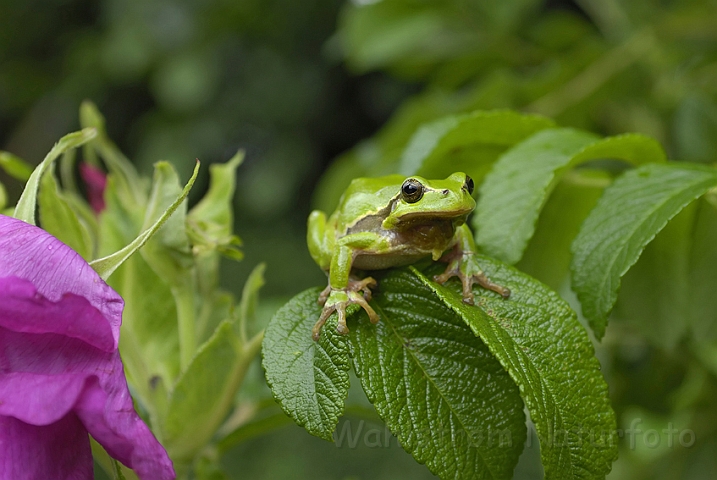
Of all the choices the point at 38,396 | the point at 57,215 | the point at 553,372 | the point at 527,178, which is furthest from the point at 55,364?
the point at 527,178

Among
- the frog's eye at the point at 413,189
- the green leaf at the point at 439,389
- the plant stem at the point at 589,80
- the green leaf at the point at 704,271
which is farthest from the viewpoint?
the plant stem at the point at 589,80

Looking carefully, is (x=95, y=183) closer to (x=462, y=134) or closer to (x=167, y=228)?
(x=167, y=228)

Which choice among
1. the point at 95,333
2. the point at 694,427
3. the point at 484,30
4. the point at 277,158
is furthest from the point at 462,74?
the point at 95,333

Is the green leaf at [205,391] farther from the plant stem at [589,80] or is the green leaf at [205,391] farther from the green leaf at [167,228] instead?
the plant stem at [589,80]

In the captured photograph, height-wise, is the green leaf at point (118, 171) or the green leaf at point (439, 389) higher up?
the green leaf at point (118, 171)

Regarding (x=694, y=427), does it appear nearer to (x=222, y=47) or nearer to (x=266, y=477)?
(x=266, y=477)

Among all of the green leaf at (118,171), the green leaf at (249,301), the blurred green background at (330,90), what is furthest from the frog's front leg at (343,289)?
the blurred green background at (330,90)

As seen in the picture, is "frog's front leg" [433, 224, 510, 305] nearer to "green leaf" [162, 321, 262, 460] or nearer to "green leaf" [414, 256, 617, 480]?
"green leaf" [414, 256, 617, 480]

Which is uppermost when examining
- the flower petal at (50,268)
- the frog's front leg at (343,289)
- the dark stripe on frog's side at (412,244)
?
the flower petal at (50,268)
